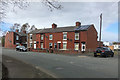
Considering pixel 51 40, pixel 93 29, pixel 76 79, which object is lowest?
pixel 76 79

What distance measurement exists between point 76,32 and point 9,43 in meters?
36.2

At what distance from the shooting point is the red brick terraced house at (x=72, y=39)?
2781 cm

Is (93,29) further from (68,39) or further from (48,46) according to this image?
(48,46)

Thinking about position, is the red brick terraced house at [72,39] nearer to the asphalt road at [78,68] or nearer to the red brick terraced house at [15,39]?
the asphalt road at [78,68]

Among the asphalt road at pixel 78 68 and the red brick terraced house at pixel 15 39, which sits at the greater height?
the red brick terraced house at pixel 15 39

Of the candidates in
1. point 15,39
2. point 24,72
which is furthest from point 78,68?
point 15,39

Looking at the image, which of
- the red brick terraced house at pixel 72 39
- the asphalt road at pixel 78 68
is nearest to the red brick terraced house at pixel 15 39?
the red brick terraced house at pixel 72 39

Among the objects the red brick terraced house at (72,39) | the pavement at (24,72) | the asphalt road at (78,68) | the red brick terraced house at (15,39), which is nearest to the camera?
the pavement at (24,72)

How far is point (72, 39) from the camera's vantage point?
29656mm

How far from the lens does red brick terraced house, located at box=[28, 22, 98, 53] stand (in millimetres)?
27812

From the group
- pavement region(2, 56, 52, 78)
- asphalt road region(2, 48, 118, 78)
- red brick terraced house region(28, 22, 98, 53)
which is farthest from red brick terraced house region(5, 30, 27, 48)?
pavement region(2, 56, 52, 78)

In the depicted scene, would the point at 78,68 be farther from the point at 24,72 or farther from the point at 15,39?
the point at 15,39

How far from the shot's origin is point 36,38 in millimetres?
37469

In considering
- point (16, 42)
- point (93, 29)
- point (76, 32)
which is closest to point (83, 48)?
point (76, 32)
